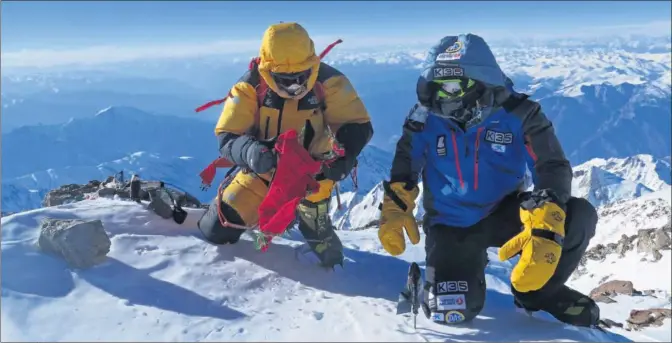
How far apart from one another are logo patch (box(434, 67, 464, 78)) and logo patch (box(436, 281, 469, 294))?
166cm

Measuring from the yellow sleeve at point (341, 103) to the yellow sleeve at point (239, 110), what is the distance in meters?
0.74

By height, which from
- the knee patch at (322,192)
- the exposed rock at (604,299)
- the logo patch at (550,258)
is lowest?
the exposed rock at (604,299)

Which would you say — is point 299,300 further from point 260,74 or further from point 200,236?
point 260,74

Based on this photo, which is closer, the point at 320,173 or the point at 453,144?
the point at 453,144

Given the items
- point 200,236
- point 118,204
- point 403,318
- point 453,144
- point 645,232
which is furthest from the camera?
point 645,232

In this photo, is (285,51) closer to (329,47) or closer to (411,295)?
(329,47)

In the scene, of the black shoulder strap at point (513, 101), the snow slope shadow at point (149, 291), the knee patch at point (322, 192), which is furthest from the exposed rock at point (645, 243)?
the snow slope shadow at point (149, 291)

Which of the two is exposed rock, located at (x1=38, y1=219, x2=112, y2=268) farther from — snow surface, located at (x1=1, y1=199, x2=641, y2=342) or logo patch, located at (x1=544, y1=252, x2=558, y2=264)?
logo patch, located at (x1=544, y1=252, x2=558, y2=264)

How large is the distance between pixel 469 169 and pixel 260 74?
2.14m

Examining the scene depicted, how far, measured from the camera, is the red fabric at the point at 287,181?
478cm

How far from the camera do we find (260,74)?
17.0 feet

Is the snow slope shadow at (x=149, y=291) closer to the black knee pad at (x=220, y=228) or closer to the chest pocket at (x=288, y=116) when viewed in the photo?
the black knee pad at (x=220, y=228)

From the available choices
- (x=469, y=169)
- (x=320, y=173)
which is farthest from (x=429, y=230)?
(x=320, y=173)

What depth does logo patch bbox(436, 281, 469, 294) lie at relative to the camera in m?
4.33
